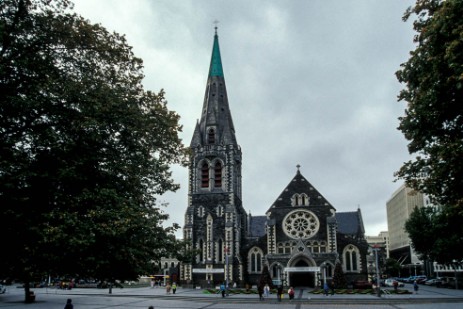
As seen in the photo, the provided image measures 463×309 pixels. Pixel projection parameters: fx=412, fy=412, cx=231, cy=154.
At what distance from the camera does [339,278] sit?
48594 millimetres

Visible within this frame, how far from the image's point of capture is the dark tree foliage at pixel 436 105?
591 inches

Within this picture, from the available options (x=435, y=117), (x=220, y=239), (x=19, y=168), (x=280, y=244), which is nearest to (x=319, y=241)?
(x=280, y=244)

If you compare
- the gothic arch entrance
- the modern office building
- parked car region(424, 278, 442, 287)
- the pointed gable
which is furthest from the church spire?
the modern office building

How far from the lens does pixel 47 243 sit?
12172 millimetres

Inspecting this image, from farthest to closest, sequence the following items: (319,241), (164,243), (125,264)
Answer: (319,241) < (164,243) < (125,264)

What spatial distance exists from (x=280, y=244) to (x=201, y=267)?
35.3ft

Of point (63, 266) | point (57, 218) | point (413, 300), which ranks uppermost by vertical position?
point (57, 218)

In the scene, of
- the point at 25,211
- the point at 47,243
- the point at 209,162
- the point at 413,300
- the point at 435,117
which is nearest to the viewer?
the point at 47,243

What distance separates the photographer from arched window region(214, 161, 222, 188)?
57.3m

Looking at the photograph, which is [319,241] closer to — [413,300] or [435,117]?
[413,300]

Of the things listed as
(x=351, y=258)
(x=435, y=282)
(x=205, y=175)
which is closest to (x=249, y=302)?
(x=351, y=258)

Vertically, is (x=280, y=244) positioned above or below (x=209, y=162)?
below

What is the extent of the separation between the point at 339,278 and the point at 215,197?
1895 centimetres

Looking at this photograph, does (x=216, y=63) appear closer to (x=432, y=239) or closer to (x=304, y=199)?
(x=304, y=199)
